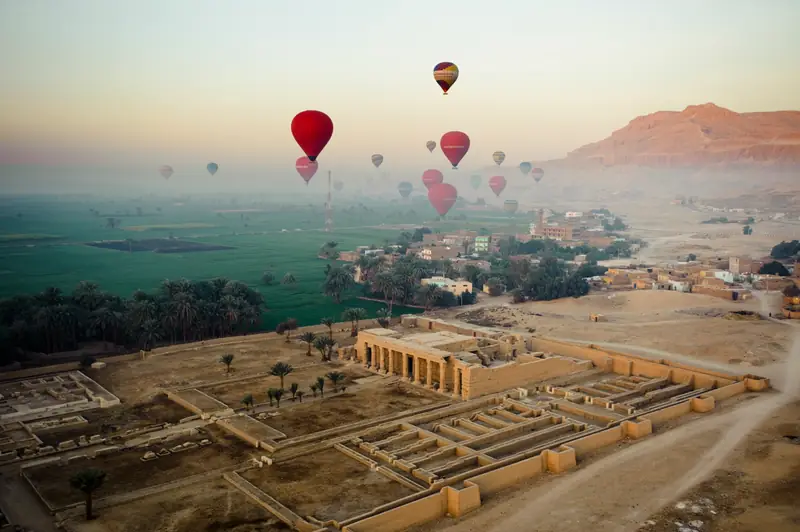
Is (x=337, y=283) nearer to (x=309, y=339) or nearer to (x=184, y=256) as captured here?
(x=309, y=339)

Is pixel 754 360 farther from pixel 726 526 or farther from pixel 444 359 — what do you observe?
pixel 726 526

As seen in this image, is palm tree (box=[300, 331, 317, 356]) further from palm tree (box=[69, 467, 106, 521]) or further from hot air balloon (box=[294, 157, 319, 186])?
hot air balloon (box=[294, 157, 319, 186])

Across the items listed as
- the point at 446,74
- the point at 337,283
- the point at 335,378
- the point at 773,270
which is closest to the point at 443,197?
the point at 337,283

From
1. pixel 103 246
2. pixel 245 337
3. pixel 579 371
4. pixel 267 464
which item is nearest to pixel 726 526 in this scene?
pixel 267 464

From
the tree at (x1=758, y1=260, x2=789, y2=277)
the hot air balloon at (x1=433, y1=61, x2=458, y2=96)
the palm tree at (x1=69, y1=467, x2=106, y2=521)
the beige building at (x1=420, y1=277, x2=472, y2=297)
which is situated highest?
the hot air balloon at (x1=433, y1=61, x2=458, y2=96)

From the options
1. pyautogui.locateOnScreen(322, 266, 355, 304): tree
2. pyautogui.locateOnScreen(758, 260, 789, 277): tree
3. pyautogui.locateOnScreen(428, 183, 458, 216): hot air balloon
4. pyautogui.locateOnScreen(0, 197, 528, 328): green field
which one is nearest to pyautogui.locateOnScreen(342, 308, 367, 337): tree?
pyautogui.locateOnScreen(0, 197, 528, 328): green field
